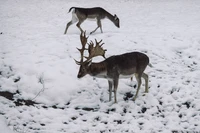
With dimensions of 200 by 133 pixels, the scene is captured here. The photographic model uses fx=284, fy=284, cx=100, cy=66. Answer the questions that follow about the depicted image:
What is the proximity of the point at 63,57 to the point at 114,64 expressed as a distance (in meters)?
2.45

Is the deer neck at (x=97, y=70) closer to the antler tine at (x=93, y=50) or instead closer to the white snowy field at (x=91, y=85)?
the antler tine at (x=93, y=50)

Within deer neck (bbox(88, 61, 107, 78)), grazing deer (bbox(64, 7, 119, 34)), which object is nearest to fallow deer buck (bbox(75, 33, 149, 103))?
Answer: deer neck (bbox(88, 61, 107, 78))

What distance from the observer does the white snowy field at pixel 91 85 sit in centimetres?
615

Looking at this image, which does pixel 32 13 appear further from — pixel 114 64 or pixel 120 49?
pixel 114 64

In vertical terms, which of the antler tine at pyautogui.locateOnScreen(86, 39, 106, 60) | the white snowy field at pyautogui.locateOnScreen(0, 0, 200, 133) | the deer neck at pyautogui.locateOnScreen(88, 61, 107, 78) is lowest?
the white snowy field at pyautogui.locateOnScreen(0, 0, 200, 133)

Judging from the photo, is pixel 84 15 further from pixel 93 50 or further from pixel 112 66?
pixel 112 66

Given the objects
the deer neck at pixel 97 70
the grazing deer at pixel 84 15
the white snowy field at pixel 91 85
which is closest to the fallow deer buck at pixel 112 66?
the deer neck at pixel 97 70

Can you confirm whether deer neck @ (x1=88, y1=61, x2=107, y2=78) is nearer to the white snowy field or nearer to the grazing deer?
the white snowy field

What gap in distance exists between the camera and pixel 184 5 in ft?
62.0

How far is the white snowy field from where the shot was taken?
6.15 metres

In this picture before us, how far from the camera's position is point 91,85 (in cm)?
762

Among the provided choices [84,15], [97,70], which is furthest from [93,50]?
[84,15]

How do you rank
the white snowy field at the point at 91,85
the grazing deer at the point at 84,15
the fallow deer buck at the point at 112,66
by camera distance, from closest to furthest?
the white snowy field at the point at 91,85 → the fallow deer buck at the point at 112,66 → the grazing deer at the point at 84,15

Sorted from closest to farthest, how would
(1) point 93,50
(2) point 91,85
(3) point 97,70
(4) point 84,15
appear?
1. (3) point 97,70
2. (1) point 93,50
3. (2) point 91,85
4. (4) point 84,15
